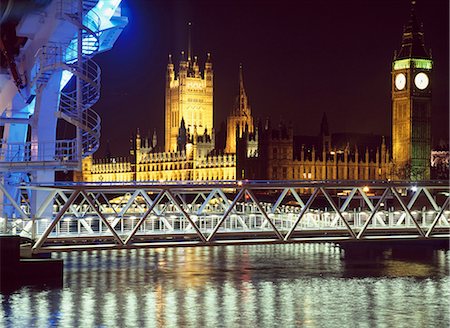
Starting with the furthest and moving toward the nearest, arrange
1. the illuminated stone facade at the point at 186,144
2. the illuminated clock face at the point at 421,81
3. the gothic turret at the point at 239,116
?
the gothic turret at the point at 239,116 < the illuminated stone facade at the point at 186,144 < the illuminated clock face at the point at 421,81

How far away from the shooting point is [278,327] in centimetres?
2553

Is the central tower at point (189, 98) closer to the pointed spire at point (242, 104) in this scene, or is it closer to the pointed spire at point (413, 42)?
the pointed spire at point (242, 104)

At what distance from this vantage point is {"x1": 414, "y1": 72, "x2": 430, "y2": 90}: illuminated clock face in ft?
392

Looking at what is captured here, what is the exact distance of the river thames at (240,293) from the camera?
1047 inches

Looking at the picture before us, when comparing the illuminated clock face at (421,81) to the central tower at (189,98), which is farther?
the central tower at (189,98)

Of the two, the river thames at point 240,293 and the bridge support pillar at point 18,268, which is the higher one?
the bridge support pillar at point 18,268

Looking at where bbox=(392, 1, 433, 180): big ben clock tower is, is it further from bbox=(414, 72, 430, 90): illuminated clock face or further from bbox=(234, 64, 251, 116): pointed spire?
bbox=(234, 64, 251, 116): pointed spire

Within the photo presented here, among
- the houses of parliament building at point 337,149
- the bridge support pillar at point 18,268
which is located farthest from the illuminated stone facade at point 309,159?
the bridge support pillar at point 18,268

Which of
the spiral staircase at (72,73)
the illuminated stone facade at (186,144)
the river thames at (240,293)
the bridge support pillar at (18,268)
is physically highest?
the illuminated stone facade at (186,144)

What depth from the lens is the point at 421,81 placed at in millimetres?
120125

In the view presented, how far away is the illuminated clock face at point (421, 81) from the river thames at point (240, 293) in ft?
253

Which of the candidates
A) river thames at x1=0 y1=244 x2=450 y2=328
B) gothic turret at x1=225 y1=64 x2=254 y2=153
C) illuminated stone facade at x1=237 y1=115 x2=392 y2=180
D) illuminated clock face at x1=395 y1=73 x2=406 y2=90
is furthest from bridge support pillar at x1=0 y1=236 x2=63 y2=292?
gothic turret at x1=225 y1=64 x2=254 y2=153

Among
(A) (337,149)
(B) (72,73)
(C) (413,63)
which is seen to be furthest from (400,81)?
(B) (72,73)

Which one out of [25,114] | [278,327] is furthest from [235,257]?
[278,327]
